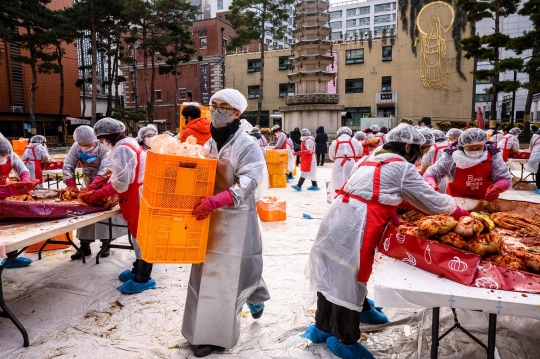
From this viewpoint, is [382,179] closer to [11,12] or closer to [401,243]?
[401,243]

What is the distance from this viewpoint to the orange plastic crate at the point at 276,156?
10805mm

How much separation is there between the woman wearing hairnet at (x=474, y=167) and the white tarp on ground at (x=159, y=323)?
1.60m

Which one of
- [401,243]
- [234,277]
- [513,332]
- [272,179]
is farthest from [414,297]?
[272,179]

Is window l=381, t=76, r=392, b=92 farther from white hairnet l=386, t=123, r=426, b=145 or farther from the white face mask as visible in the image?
white hairnet l=386, t=123, r=426, b=145

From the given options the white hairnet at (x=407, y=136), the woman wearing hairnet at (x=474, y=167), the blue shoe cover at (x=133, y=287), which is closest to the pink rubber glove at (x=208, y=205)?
the white hairnet at (x=407, y=136)

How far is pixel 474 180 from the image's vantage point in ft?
14.4

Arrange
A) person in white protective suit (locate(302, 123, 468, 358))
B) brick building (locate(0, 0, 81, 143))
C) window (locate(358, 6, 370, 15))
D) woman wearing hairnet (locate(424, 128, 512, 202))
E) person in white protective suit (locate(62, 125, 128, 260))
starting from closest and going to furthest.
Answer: person in white protective suit (locate(302, 123, 468, 358)), woman wearing hairnet (locate(424, 128, 512, 202)), person in white protective suit (locate(62, 125, 128, 260)), brick building (locate(0, 0, 81, 143)), window (locate(358, 6, 370, 15))

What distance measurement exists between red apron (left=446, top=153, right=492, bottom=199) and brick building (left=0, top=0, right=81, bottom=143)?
3440 cm

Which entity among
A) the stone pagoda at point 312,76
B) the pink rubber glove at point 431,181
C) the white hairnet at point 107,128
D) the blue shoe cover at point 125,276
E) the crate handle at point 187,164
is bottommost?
the blue shoe cover at point 125,276

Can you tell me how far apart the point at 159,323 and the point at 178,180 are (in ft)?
5.69

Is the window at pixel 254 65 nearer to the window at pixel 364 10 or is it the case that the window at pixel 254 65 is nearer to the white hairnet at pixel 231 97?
the white hairnet at pixel 231 97

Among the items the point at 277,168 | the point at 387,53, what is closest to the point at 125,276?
the point at 277,168

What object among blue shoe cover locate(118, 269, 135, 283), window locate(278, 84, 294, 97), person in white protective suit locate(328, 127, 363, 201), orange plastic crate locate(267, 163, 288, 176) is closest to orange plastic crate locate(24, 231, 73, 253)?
blue shoe cover locate(118, 269, 135, 283)

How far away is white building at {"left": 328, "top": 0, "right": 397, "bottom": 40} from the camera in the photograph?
67812 millimetres
